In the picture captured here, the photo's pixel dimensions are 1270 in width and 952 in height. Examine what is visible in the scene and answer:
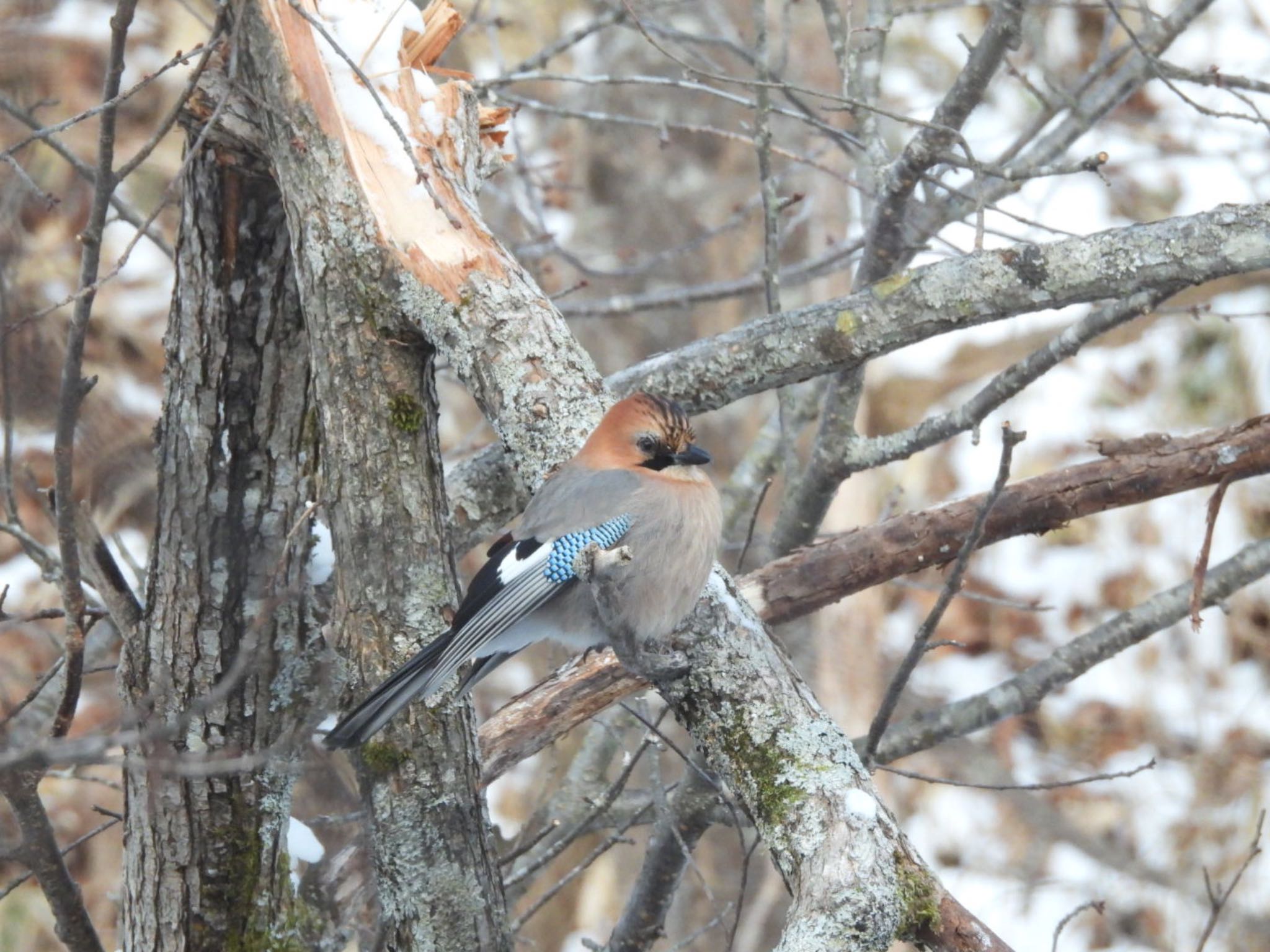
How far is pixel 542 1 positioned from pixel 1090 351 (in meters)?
4.88

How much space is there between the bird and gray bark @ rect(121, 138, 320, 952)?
56cm

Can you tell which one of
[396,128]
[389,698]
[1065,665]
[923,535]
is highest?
[396,128]

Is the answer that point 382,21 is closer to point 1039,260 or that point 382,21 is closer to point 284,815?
point 1039,260

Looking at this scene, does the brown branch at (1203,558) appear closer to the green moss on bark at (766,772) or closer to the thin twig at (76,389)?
the green moss on bark at (766,772)

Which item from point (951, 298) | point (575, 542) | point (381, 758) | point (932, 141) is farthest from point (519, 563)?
point (932, 141)

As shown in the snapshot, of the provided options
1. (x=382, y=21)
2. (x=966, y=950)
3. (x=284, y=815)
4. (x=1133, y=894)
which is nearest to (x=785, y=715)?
(x=966, y=950)

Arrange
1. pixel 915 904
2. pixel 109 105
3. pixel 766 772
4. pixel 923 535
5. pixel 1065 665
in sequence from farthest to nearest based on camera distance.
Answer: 1. pixel 1065 665
2. pixel 923 535
3. pixel 109 105
4. pixel 766 772
5. pixel 915 904

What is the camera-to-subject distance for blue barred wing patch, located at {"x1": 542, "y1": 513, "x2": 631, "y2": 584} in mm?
3176

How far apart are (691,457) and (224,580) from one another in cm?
128

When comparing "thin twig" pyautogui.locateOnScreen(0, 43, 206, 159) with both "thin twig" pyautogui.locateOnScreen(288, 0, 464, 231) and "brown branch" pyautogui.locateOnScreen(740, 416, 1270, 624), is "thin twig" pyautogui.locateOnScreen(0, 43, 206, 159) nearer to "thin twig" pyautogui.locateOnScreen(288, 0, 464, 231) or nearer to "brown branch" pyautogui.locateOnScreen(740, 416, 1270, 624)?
"thin twig" pyautogui.locateOnScreen(288, 0, 464, 231)

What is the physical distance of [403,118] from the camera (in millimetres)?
3492

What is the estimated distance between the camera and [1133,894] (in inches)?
295

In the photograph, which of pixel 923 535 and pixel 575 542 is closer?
pixel 575 542

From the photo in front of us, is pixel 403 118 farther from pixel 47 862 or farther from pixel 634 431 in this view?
pixel 47 862
